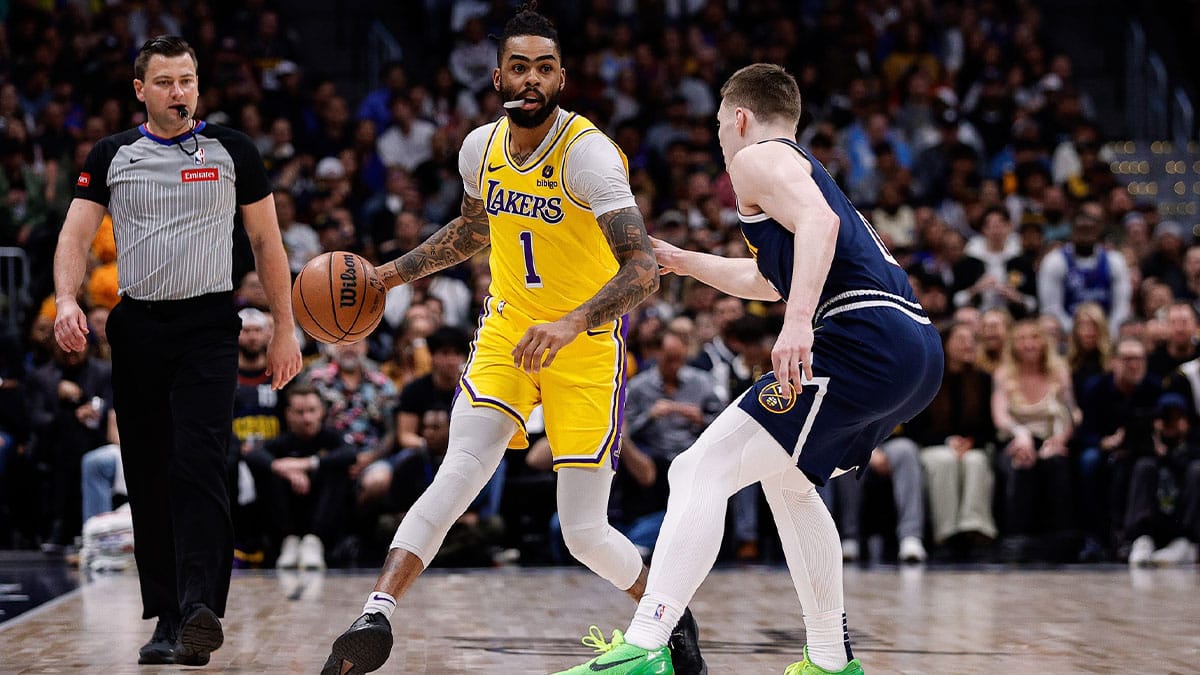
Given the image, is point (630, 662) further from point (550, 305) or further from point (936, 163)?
point (936, 163)

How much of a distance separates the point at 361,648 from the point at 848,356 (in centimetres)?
168

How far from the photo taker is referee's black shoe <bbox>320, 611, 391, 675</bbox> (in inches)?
172

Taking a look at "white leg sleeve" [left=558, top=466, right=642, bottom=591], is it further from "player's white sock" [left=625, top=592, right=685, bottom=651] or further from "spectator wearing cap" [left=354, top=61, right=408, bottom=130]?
"spectator wearing cap" [left=354, top=61, right=408, bottom=130]

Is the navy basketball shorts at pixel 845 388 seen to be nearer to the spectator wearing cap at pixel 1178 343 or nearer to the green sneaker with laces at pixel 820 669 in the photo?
the green sneaker with laces at pixel 820 669

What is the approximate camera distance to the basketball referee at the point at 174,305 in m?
5.27

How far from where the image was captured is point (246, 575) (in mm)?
9062

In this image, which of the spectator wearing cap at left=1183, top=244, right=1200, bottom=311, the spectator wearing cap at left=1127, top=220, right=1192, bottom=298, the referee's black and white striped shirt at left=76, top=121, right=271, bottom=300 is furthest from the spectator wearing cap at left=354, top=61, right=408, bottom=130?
the referee's black and white striped shirt at left=76, top=121, right=271, bottom=300

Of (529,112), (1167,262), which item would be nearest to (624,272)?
(529,112)

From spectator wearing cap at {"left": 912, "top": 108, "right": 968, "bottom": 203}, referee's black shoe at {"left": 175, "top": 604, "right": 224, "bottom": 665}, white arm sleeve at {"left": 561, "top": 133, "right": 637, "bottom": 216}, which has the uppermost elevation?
spectator wearing cap at {"left": 912, "top": 108, "right": 968, "bottom": 203}

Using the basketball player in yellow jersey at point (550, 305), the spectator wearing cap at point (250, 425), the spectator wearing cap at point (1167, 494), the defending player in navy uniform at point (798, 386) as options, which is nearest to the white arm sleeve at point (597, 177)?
the basketball player in yellow jersey at point (550, 305)

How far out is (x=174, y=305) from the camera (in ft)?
17.6

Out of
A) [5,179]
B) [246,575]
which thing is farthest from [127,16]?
[246,575]

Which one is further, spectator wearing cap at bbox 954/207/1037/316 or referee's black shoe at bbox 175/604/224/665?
spectator wearing cap at bbox 954/207/1037/316

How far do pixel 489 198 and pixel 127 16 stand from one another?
11.7m
